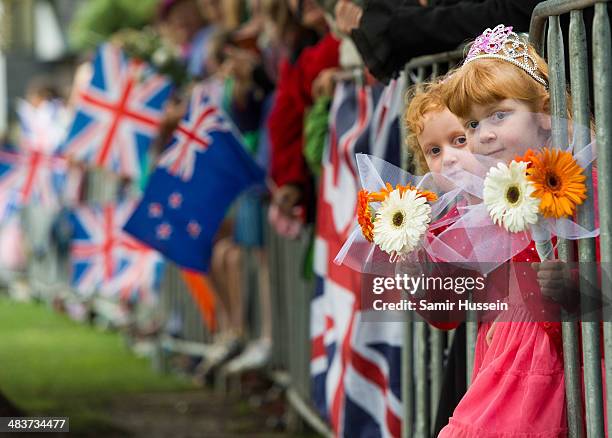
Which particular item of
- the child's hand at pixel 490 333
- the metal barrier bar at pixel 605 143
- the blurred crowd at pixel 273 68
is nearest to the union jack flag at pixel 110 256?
the blurred crowd at pixel 273 68

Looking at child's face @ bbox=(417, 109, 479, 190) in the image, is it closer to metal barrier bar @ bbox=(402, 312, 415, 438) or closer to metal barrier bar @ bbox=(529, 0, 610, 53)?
metal barrier bar @ bbox=(529, 0, 610, 53)

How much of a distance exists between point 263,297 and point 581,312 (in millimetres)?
4831

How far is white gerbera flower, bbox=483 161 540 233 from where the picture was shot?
2.57 meters

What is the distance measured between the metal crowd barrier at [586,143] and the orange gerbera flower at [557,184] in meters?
0.04

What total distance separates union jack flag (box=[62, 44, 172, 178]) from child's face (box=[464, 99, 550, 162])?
6307mm

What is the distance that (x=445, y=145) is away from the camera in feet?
9.55

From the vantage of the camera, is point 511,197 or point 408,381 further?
point 408,381

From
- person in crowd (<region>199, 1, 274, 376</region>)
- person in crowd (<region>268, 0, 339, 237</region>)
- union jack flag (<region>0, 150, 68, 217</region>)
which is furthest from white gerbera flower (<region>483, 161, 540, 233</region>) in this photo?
union jack flag (<region>0, 150, 68, 217</region>)

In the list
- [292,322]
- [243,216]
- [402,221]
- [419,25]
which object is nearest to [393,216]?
[402,221]

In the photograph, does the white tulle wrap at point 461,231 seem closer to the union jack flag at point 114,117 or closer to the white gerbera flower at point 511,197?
the white gerbera flower at point 511,197

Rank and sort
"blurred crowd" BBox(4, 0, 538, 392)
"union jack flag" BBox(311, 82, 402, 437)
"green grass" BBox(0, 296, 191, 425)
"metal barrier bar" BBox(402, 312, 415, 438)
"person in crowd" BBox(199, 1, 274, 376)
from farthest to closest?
"green grass" BBox(0, 296, 191, 425), "person in crowd" BBox(199, 1, 274, 376), "union jack flag" BBox(311, 82, 402, 437), "metal barrier bar" BBox(402, 312, 415, 438), "blurred crowd" BBox(4, 0, 538, 392)

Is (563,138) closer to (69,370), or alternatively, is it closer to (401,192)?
(401,192)

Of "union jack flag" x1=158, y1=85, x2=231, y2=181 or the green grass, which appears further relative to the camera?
the green grass

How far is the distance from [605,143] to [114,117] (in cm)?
681
